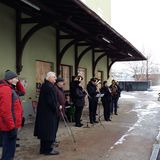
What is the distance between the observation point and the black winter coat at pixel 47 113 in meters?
7.71

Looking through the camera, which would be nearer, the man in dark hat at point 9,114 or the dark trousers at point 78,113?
the man in dark hat at point 9,114

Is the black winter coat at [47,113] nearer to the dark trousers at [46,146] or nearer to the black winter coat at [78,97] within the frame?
the dark trousers at [46,146]

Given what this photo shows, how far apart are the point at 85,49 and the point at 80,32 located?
14.0 ft

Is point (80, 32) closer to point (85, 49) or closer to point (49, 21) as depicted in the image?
point (49, 21)

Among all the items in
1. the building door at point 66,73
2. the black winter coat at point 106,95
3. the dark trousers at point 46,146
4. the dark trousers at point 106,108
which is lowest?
the dark trousers at point 46,146

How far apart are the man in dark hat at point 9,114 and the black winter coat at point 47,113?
4.87 ft

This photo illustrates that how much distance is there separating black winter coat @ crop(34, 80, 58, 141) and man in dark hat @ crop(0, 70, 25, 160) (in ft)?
4.87

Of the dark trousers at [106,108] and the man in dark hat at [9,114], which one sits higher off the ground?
the man in dark hat at [9,114]

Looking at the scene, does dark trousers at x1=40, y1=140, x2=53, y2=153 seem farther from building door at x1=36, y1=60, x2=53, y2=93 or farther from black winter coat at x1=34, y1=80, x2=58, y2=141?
building door at x1=36, y1=60, x2=53, y2=93

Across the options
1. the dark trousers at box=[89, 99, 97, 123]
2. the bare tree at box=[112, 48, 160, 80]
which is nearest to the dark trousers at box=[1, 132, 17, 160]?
the dark trousers at box=[89, 99, 97, 123]

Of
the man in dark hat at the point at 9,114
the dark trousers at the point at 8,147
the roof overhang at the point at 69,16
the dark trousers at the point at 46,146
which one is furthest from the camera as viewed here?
the roof overhang at the point at 69,16

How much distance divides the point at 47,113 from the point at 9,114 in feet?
Result: 6.28

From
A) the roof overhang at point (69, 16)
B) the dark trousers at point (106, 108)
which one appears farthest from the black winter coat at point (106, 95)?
the roof overhang at point (69, 16)

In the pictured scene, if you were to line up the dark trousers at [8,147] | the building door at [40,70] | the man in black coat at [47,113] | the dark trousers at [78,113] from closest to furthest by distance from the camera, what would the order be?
the dark trousers at [8,147] < the man in black coat at [47,113] < the dark trousers at [78,113] < the building door at [40,70]
